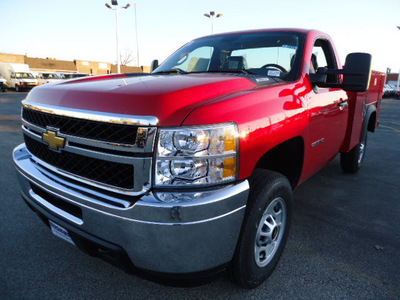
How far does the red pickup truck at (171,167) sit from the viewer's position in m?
1.45

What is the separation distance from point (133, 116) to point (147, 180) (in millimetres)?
336

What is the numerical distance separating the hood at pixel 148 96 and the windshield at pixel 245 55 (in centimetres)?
69

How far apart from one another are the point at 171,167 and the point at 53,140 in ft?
2.86

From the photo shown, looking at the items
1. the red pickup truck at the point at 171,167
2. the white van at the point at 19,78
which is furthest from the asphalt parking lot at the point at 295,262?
the white van at the point at 19,78

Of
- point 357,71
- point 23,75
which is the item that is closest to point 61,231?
point 357,71

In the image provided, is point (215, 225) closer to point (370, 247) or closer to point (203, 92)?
point (203, 92)

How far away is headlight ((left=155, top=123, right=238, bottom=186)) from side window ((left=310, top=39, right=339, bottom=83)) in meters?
1.88

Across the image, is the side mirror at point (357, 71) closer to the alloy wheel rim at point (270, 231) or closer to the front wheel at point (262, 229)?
the front wheel at point (262, 229)

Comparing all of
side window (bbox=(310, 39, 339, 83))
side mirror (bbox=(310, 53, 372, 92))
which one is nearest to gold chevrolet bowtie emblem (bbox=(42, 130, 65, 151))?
side mirror (bbox=(310, 53, 372, 92))

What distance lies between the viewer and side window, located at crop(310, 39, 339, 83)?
9.66ft

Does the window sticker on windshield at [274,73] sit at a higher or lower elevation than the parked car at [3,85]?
higher

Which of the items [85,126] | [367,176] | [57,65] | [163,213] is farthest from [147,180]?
[57,65]

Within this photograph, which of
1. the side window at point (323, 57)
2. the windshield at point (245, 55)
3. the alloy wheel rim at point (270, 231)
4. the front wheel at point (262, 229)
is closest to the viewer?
the front wheel at point (262, 229)

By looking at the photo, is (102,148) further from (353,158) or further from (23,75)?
(23,75)
